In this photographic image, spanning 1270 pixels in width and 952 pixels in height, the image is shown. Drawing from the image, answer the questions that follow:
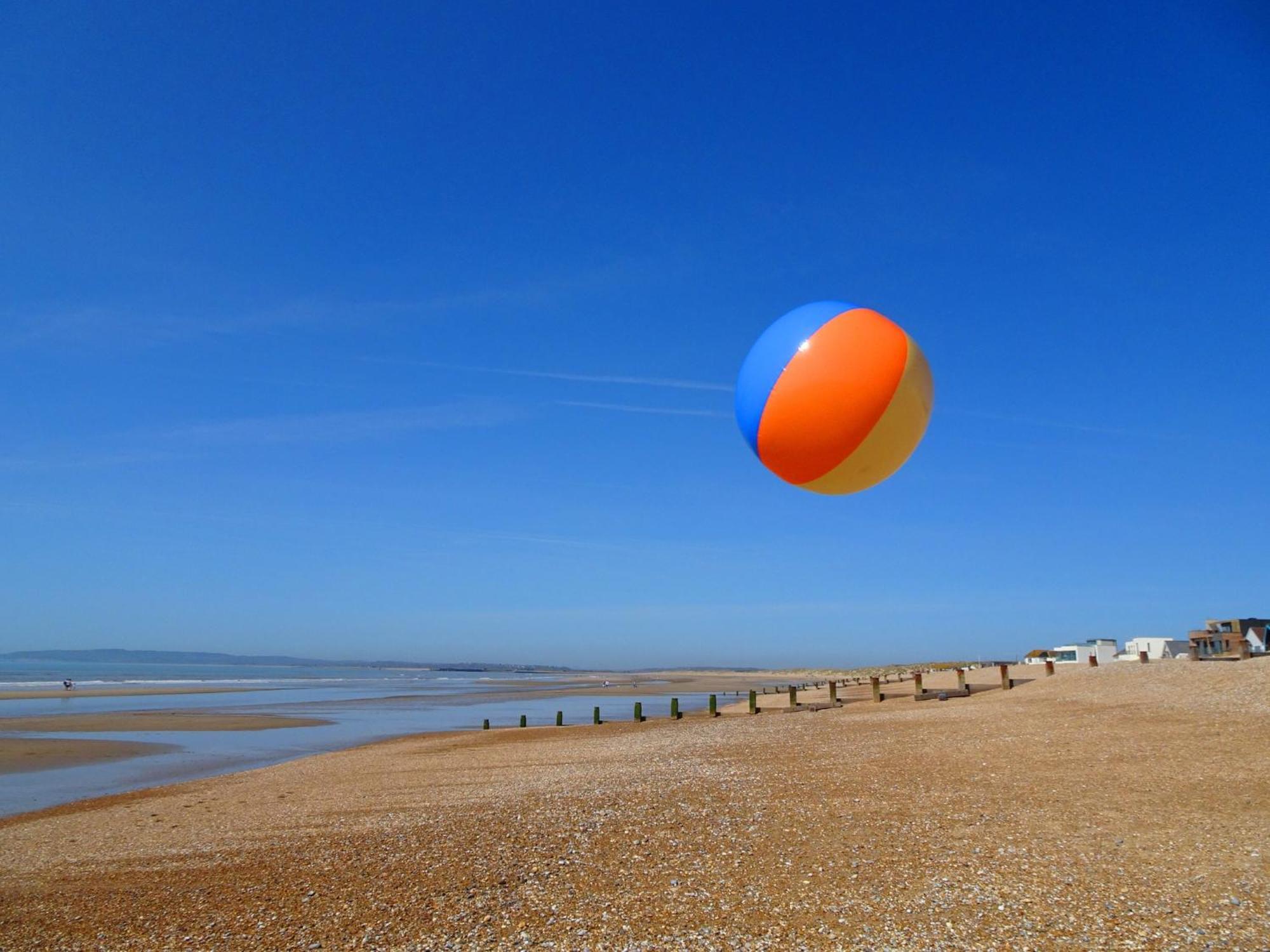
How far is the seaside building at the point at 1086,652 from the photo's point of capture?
40375 mm

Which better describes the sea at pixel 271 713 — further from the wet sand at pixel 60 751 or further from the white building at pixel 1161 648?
the white building at pixel 1161 648

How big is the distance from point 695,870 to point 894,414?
4.77 m

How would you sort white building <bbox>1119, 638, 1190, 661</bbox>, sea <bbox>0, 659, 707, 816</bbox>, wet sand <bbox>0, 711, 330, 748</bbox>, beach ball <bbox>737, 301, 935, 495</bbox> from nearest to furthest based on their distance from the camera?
1. beach ball <bbox>737, 301, 935, 495</bbox>
2. sea <bbox>0, 659, 707, 816</bbox>
3. wet sand <bbox>0, 711, 330, 748</bbox>
4. white building <bbox>1119, 638, 1190, 661</bbox>

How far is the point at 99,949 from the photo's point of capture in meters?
6.70

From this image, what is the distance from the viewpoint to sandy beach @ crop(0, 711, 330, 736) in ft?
105

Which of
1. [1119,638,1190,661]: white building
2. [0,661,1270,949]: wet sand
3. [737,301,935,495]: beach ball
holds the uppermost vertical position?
[737,301,935,495]: beach ball

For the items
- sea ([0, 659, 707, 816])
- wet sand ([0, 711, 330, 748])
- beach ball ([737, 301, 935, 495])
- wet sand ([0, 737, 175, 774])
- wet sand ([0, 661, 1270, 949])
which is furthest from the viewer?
wet sand ([0, 711, 330, 748])

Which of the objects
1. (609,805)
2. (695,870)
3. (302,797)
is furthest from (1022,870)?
(302,797)

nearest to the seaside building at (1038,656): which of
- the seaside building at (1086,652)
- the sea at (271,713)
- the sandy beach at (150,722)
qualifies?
the seaside building at (1086,652)

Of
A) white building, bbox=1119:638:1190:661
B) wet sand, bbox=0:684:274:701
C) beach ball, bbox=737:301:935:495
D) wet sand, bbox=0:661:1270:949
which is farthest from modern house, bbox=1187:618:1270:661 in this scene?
wet sand, bbox=0:684:274:701

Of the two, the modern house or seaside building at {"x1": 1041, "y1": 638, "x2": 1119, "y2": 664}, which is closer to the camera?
the modern house

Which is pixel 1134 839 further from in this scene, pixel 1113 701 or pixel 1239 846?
pixel 1113 701

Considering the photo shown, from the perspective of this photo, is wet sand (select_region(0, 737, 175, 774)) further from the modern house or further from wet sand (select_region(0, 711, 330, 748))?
the modern house

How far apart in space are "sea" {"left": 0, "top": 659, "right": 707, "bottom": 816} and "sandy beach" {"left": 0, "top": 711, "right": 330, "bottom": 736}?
3.65 feet
